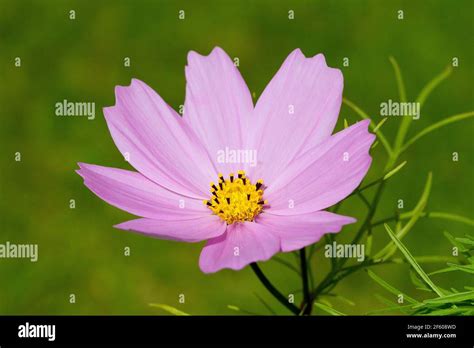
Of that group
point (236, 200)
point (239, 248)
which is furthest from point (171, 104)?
point (239, 248)

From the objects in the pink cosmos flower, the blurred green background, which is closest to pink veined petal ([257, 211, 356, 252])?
the pink cosmos flower

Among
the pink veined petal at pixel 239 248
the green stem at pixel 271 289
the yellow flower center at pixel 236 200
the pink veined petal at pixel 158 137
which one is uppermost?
the pink veined petal at pixel 158 137

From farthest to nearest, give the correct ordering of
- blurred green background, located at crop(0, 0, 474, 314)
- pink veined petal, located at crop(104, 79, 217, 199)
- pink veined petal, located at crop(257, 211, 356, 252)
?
blurred green background, located at crop(0, 0, 474, 314) → pink veined petal, located at crop(104, 79, 217, 199) → pink veined petal, located at crop(257, 211, 356, 252)

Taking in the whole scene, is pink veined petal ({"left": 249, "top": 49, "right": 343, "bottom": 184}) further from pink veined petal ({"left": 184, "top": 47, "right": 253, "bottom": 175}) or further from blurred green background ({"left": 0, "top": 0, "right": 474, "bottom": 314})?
blurred green background ({"left": 0, "top": 0, "right": 474, "bottom": 314})

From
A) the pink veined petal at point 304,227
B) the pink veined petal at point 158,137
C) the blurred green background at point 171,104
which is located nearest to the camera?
the pink veined petal at point 304,227

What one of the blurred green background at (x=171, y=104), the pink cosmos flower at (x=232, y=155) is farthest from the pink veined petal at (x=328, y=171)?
Result: the blurred green background at (x=171, y=104)

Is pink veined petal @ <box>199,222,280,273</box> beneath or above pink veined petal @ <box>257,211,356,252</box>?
beneath

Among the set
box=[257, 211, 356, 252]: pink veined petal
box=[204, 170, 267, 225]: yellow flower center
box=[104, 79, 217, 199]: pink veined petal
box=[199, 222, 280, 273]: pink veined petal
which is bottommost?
box=[199, 222, 280, 273]: pink veined petal

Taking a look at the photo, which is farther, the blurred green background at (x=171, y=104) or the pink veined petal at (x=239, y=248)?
the blurred green background at (x=171, y=104)

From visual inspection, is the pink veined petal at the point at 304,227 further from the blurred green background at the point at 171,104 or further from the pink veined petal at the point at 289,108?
the blurred green background at the point at 171,104
